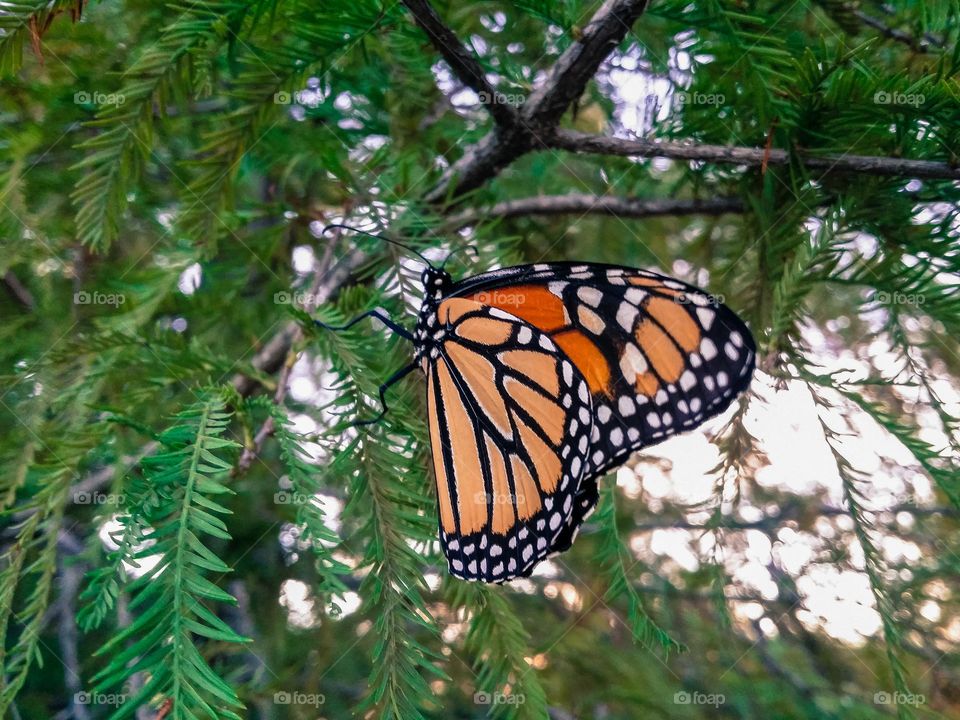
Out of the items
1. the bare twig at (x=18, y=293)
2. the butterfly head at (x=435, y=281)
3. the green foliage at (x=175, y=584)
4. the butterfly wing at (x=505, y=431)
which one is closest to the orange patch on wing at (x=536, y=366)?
the butterfly wing at (x=505, y=431)

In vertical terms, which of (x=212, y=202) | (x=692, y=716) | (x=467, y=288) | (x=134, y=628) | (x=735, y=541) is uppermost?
(x=212, y=202)

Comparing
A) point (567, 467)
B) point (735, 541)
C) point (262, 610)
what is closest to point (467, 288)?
point (567, 467)

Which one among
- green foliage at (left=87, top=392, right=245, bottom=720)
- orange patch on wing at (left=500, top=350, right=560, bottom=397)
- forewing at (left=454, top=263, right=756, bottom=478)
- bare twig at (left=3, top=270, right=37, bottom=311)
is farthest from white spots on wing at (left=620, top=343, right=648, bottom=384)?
bare twig at (left=3, top=270, right=37, bottom=311)

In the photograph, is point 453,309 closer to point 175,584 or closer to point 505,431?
point 505,431

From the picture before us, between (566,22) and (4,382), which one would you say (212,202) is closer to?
(4,382)

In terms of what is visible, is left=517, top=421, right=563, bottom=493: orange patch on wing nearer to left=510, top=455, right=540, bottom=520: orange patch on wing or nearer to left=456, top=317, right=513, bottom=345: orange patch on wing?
left=510, top=455, right=540, bottom=520: orange patch on wing

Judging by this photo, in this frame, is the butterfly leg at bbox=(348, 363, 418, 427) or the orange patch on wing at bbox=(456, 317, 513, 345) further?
the orange patch on wing at bbox=(456, 317, 513, 345)

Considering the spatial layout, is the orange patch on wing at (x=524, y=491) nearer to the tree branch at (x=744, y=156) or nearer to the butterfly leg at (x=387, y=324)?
the butterfly leg at (x=387, y=324)

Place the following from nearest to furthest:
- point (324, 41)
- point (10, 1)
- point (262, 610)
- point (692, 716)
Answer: point (10, 1)
point (324, 41)
point (692, 716)
point (262, 610)
